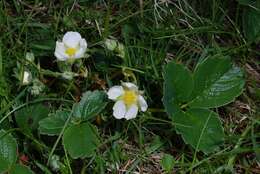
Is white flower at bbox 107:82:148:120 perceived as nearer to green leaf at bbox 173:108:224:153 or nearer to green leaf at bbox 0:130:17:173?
green leaf at bbox 173:108:224:153

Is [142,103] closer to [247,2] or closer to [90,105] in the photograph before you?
[90,105]

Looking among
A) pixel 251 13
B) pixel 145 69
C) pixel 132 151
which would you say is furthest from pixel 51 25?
pixel 251 13

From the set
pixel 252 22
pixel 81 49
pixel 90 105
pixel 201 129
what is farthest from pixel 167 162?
pixel 252 22

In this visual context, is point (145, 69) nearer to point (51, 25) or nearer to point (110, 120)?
point (110, 120)

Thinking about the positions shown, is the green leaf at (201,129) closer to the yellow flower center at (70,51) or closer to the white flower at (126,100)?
the white flower at (126,100)

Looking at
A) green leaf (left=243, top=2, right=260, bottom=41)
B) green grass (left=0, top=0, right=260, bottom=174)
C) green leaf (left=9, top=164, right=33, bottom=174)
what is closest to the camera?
green leaf (left=9, top=164, right=33, bottom=174)

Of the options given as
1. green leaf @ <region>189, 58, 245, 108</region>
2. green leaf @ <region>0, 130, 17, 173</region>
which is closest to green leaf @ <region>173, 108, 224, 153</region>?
green leaf @ <region>189, 58, 245, 108</region>

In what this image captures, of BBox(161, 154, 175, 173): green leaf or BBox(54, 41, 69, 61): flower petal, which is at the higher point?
BBox(54, 41, 69, 61): flower petal
